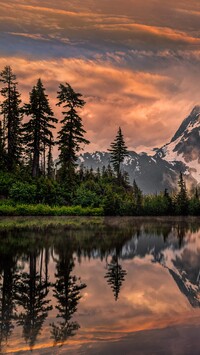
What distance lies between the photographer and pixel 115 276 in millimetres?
10383

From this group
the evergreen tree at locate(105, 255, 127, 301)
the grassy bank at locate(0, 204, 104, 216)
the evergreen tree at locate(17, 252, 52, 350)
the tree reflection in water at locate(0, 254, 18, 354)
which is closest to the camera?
the tree reflection in water at locate(0, 254, 18, 354)

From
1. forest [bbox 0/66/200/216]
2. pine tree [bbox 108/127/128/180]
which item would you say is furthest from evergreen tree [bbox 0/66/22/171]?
pine tree [bbox 108/127/128/180]

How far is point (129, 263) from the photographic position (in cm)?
1252

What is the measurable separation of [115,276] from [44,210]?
22.5 metres

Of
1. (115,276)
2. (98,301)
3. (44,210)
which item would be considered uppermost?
(44,210)

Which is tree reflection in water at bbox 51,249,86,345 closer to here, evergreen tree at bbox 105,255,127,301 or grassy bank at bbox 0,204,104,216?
evergreen tree at bbox 105,255,127,301

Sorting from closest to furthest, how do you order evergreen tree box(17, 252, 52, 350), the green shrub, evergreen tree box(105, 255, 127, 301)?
evergreen tree box(17, 252, 52, 350) → evergreen tree box(105, 255, 127, 301) → the green shrub

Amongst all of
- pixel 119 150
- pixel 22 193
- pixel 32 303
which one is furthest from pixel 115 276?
pixel 119 150

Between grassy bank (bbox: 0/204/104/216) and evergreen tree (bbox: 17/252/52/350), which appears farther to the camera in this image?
grassy bank (bbox: 0/204/104/216)

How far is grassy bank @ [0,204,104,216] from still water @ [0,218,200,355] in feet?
52.5

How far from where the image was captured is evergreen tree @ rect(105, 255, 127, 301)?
29.5 feet

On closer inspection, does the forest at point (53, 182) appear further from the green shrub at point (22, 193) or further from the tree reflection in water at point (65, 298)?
the tree reflection in water at point (65, 298)

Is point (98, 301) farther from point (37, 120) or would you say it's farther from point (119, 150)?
point (119, 150)

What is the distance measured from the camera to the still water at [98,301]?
5.59m
